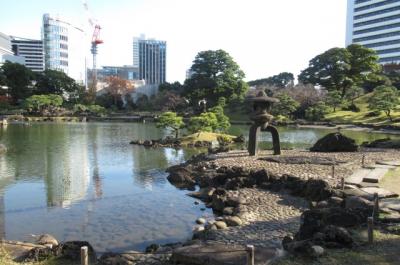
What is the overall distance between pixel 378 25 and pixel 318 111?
6971 centimetres

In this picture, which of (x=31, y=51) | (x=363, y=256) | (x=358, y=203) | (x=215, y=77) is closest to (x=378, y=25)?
(x=215, y=77)

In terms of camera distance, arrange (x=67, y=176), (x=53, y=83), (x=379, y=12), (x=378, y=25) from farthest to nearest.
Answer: (x=378, y=25), (x=379, y=12), (x=53, y=83), (x=67, y=176)

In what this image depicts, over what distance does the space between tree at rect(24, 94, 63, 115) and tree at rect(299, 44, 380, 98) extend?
4961cm

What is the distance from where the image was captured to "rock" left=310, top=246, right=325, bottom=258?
8.16m

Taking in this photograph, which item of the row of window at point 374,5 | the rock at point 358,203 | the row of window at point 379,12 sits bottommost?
the rock at point 358,203

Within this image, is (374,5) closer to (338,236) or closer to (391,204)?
(391,204)

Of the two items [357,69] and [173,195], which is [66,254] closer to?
[173,195]

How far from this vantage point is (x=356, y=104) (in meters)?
73.1

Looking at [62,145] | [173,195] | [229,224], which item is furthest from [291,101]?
[229,224]

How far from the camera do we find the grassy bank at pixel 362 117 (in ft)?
199

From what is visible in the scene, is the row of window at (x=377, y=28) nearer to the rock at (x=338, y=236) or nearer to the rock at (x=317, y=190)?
the rock at (x=317, y=190)

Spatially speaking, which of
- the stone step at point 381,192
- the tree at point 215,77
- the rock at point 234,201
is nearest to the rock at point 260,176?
the rock at point 234,201

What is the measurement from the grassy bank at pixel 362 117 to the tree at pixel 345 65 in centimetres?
416

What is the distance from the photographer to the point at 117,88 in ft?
328
